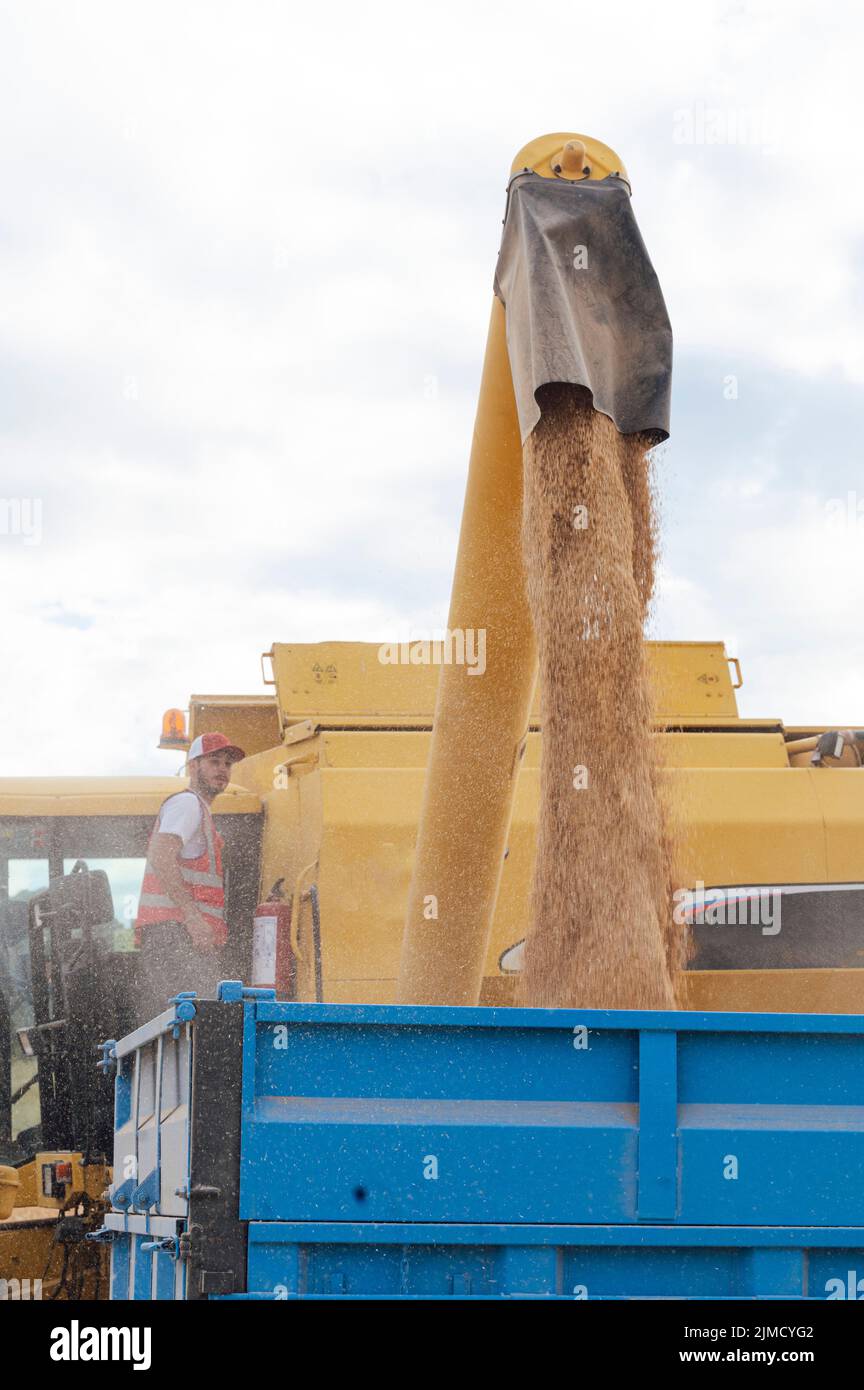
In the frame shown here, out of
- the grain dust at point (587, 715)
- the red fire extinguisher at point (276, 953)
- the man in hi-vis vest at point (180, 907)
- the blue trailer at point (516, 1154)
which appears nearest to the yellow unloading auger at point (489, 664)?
the grain dust at point (587, 715)

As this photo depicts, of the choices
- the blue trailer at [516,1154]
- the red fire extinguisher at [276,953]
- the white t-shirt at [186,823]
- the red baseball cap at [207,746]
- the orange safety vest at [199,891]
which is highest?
the red baseball cap at [207,746]

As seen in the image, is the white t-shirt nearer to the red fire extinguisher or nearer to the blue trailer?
the red fire extinguisher

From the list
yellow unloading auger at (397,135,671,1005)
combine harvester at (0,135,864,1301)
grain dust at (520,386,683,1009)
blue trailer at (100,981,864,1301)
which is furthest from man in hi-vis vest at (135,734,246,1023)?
blue trailer at (100,981,864,1301)

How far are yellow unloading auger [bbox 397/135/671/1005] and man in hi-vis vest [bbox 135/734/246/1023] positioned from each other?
37.1 inches

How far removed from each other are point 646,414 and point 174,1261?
2.38m

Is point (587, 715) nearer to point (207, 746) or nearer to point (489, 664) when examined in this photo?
point (489, 664)

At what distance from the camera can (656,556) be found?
14.2ft

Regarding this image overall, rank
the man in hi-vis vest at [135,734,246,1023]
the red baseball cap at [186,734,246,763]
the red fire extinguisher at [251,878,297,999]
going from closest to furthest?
the red fire extinguisher at [251,878,297,999] → the man in hi-vis vest at [135,734,246,1023] → the red baseball cap at [186,734,246,763]

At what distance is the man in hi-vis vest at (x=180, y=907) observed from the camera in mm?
5555

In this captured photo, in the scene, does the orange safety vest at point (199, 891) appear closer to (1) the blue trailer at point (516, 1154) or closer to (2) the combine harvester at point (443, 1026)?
(2) the combine harvester at point (443, 1026)

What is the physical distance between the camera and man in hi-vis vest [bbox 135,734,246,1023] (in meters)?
5.55

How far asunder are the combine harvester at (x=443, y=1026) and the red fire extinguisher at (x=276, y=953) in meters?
0.01
